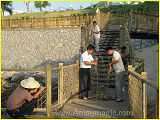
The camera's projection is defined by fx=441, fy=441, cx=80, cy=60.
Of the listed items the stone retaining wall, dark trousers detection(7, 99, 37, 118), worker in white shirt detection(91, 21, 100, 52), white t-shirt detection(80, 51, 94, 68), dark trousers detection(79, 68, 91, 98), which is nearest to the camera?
dark trousers detection(7, 99, 37, 118)

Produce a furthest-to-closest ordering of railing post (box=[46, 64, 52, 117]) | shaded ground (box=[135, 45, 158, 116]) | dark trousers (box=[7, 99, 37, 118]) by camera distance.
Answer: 1. shaded ground (box=[135, 45, 158, 116])
2. railing post (box=[46, 64, 52, 117])
3. dark trousers (box=[7, 99, 37, 118])

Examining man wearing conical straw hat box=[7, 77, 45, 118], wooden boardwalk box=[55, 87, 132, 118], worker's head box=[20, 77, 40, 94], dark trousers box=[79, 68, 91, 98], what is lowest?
wooden boardwalk box=[55, 87, 132, 118]

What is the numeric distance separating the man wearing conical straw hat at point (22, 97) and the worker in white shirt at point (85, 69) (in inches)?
170

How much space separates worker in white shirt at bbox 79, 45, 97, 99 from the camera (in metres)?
12.9

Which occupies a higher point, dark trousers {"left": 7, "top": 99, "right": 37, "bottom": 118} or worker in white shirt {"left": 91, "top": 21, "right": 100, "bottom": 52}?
worker in white shirt {"left": 91, "top": 21, "right": 100, "bottom": 52}

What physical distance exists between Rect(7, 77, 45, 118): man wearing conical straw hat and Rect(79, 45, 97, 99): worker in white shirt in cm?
432

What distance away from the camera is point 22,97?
8.54 meters

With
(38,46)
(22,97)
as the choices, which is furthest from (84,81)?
(38,46)

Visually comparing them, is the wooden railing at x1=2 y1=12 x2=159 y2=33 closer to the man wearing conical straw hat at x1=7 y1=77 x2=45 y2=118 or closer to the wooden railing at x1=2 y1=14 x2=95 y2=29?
the wooden railing at x1=2 y1=14 x2=95 y2=29

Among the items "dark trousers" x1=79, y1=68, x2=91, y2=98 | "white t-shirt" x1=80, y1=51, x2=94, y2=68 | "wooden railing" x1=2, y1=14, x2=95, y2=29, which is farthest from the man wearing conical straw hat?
"wooden railing" x1=2, y1=14, x2=95, y2=29


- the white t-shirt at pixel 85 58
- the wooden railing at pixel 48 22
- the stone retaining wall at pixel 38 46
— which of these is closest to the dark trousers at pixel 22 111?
the white t-shirt at pixel 85 58

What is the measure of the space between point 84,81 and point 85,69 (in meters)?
0.41

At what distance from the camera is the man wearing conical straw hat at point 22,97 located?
28.0 ft

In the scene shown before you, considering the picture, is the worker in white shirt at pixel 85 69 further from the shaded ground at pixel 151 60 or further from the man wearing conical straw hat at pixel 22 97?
the shaded ground at pixel 151 60
